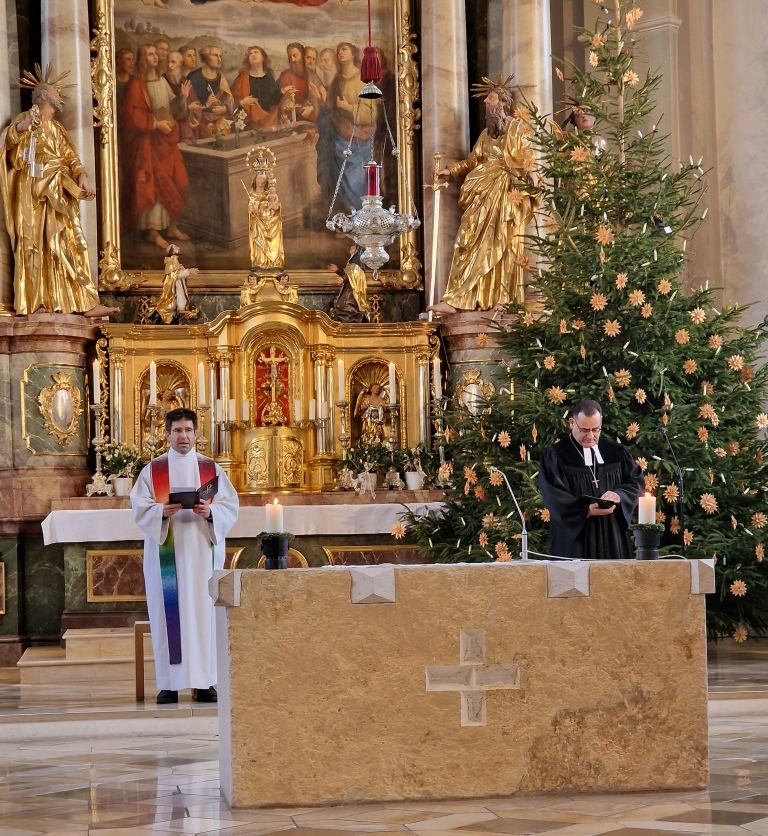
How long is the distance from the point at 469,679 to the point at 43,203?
7.84 m

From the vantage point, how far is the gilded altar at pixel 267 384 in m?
12.5

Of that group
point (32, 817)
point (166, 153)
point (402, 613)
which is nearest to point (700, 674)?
point (402, 613)

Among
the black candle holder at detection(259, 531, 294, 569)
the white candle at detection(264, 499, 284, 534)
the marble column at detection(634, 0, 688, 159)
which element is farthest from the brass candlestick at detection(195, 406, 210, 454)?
the black candle holder at detection(259, 531, 294, 569)

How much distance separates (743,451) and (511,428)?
152 centimetres

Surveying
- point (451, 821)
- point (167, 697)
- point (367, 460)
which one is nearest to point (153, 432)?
point (367, 460)

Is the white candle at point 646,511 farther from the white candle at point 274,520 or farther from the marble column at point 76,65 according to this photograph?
the marble column at point 76,65

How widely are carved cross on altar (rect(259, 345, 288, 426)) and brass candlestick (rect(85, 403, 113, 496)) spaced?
1.35 metres

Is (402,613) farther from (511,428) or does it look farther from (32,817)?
(511,428)

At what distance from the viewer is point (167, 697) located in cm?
868

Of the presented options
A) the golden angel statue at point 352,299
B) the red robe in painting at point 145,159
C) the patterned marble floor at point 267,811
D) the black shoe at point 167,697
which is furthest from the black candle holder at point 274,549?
the red robe in painting at point 145,159

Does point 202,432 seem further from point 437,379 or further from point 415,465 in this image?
point 437,379

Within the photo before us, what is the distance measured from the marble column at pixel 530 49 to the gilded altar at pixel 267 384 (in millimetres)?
2213

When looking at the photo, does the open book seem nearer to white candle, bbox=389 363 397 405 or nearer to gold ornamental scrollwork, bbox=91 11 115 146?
white candle, bbox=389 363 397 405

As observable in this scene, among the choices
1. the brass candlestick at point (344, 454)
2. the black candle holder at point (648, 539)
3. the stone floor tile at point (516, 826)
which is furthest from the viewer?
the brass candlestick at point (344, 454)
